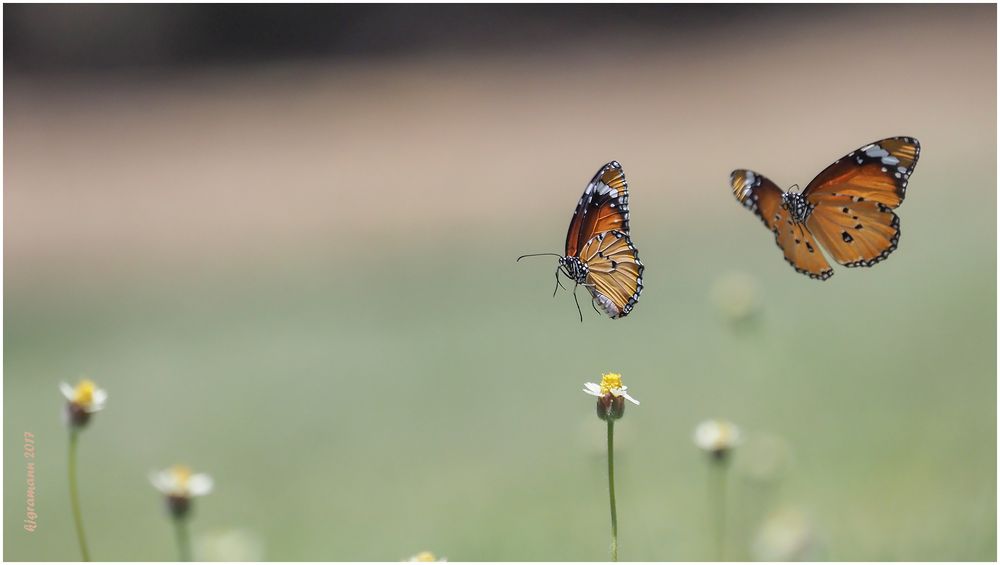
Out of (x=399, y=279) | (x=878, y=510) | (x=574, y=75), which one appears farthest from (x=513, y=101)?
(x=878, y=510)

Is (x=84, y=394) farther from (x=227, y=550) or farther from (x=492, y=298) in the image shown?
(x=492, y=298)

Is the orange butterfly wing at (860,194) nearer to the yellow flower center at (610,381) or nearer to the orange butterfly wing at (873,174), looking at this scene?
the orange butterfly wing at (873,174)

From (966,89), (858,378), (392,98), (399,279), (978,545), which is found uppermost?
(392,98)

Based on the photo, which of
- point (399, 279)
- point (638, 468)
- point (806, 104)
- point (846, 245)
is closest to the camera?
point (846, 245)

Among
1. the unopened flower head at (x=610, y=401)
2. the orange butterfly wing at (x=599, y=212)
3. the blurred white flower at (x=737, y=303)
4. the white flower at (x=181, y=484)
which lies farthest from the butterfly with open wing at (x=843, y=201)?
the white flower at (x=181, y=484)

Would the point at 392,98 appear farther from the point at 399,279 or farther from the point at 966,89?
the point at 966,89

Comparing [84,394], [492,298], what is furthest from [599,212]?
[492,298]

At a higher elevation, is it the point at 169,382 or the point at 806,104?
the point at 806,104
